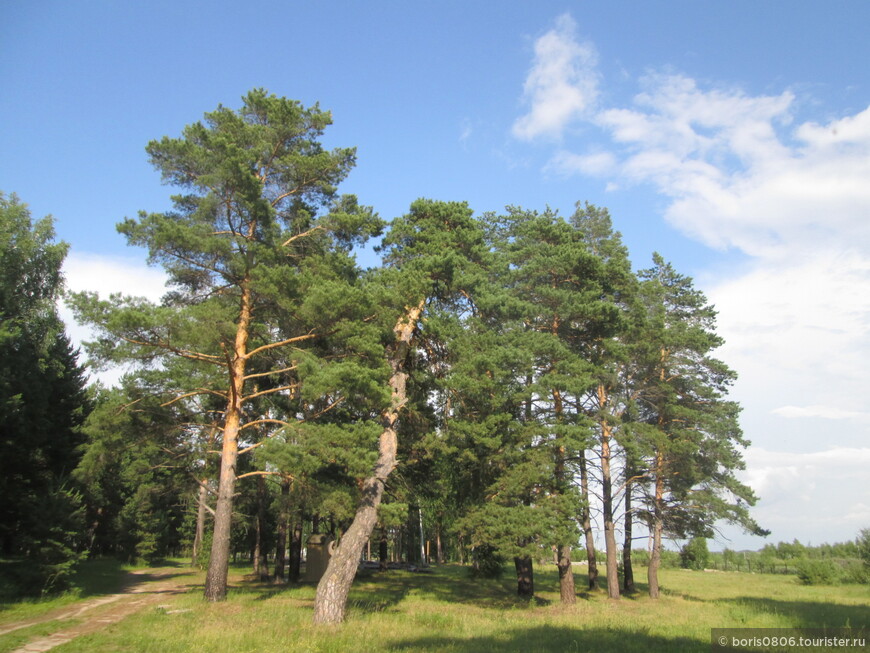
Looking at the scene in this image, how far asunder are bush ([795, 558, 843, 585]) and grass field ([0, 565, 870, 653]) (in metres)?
23.5

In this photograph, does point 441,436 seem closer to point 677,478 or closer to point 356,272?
point 356,272

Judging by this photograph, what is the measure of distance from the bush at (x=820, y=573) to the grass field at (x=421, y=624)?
23539 mm

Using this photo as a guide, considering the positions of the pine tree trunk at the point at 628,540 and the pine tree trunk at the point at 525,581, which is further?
the pine tree trunk at the point at 628,540

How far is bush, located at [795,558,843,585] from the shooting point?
122ft

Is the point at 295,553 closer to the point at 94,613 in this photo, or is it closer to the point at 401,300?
the point at 94,613

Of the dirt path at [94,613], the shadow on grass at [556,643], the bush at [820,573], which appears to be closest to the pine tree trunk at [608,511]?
the shadow on grass at [556,643]

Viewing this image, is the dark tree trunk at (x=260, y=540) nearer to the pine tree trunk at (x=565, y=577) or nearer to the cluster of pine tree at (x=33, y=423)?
the cluster of pine tree at (x=33, y=423)

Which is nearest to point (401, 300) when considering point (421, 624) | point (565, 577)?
point (421, 624)

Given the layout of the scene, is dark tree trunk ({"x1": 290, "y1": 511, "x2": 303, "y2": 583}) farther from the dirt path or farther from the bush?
the bush

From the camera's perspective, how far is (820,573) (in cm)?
3778

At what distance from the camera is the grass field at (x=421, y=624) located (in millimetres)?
9781

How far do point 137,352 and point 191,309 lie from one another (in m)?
2.19

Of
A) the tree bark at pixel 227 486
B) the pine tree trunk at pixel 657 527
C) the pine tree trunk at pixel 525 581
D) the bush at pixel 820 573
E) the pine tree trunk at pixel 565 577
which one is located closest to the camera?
the tree bark at pixel 227 486

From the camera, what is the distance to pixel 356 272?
1764 cm
